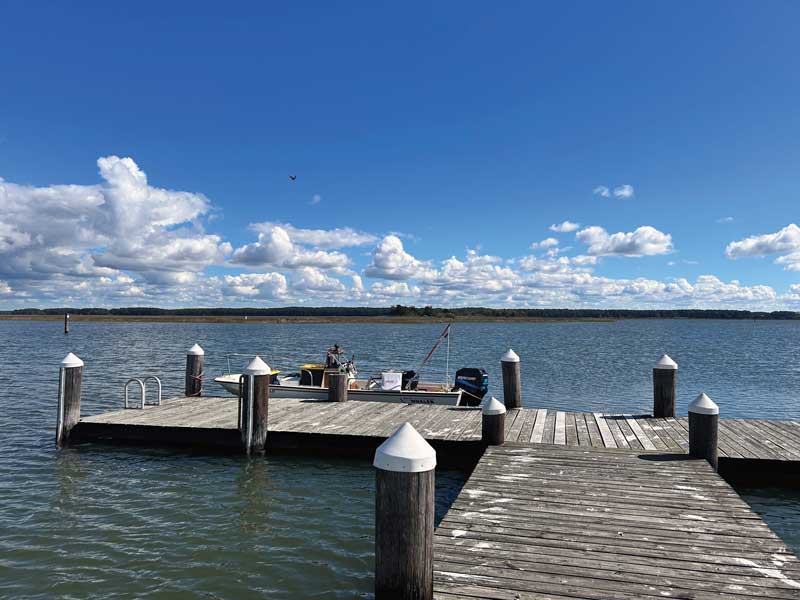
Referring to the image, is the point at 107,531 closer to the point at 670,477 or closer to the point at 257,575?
the point at 257,575

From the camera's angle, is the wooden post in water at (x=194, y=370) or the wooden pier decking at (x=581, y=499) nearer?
the wooden pier decking at (x=581, y=499)

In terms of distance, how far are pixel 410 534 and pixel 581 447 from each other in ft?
18.4

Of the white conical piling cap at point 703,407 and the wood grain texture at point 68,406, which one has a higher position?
the white conical piling cap at point 703,407

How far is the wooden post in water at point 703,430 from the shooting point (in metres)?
7.58

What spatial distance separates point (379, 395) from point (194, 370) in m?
5.04

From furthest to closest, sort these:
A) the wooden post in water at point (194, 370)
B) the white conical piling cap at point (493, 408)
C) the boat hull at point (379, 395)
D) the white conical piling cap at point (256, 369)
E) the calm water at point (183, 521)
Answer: the boat hull at point (379, 395)
the wooden post in water at point (194, 370)
the white conical piling cap at point (256, 369)
the white conical piling cap at point (493, 408)
the calm water at point (183, 521)

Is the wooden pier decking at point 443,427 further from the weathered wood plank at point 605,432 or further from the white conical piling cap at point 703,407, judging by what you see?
the white conical piling cap at point 703,407

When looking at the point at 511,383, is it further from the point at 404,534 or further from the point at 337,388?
the point at 404,534

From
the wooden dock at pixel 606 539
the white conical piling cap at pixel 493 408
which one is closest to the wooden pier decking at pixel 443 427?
the white conical piling cap at pixel 493 408

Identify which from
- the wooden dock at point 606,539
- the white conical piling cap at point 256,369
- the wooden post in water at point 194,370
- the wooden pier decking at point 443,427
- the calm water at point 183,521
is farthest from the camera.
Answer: the wooden post in water at point 194,370

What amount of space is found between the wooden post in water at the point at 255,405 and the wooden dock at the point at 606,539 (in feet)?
15.2

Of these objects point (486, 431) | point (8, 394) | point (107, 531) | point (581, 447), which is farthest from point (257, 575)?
point (8, 394)

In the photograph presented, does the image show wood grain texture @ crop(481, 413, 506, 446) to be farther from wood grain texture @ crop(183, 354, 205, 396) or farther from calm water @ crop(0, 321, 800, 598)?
wood grain texture @ crop(183, 354, 205, 396)

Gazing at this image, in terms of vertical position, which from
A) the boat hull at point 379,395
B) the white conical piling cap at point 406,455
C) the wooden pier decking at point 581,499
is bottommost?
the boat hull at point 379,395
